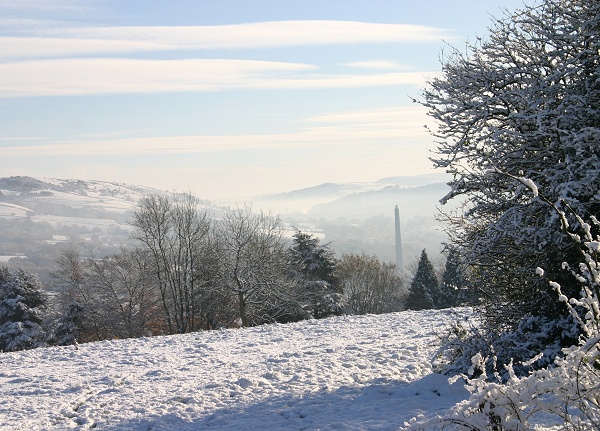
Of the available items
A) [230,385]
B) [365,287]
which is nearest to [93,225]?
[365,287]

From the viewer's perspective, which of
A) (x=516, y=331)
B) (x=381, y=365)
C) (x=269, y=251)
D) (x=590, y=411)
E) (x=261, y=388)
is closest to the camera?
(x=590, y=411)

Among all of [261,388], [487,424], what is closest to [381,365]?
[261,388]

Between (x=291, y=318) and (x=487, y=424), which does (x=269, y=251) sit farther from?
(x=487, y=424)

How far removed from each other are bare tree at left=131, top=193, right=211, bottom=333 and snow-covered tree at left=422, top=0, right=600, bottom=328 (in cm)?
2440

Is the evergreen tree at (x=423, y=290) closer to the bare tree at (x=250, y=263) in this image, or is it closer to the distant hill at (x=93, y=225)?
the bare tree at (x=250, y=263)

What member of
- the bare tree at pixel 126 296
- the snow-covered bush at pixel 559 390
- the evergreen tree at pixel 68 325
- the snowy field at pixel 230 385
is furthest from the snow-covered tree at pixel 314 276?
the snow-covered bush at pixel 559 390

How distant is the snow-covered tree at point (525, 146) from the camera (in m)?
8.14

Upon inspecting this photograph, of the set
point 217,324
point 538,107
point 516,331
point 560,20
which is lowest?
point 217,324

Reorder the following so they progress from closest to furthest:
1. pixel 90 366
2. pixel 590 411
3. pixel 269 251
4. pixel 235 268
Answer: pixel 590 411 → pixel 90 366 → pixel 235 268 → pixel 269 251

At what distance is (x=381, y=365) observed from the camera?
11.2m

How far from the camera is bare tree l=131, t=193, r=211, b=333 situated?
31803 millimetres

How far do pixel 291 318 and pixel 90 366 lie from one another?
21219mm

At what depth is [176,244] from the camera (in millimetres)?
33938

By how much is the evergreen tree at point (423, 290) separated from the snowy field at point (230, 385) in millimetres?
26306
